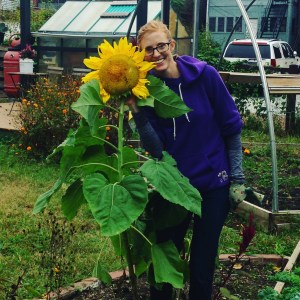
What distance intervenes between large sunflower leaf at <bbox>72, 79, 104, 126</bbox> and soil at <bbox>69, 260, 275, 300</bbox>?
177 centimetres

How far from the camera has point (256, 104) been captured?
12.7 m

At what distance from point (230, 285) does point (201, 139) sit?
63.5 inches

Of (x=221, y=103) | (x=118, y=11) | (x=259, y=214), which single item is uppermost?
(x=118, y=11)

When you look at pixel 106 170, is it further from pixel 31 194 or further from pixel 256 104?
pixel 256 104

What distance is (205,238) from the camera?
3729mm

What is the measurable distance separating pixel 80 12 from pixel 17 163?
30.8ft

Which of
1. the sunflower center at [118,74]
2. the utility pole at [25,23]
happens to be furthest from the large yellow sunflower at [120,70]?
the utility pole at [25,23]

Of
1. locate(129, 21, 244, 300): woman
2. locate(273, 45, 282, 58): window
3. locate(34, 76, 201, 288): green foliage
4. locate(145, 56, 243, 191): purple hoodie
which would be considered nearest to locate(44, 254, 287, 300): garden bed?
locate(34, 76, 201, 288): green foliage

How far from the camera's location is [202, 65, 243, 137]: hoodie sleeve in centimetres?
368

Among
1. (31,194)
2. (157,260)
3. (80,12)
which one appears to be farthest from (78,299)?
(80,12)

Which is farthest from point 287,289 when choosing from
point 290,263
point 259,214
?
point 259,214

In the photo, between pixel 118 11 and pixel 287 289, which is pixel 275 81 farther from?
pixel 118 11

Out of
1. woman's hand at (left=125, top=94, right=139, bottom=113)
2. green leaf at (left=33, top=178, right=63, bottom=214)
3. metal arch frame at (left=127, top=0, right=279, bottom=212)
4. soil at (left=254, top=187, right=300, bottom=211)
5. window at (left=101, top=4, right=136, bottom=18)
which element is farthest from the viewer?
window at (left=101, top=4, right=136, bottom=18)

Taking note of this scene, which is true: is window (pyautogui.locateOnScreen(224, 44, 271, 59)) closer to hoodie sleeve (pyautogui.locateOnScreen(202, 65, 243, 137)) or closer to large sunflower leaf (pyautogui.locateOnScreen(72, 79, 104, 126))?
hoodie sleeve (pyautogui.locateOnScreen(202, 65, 243, 137))
